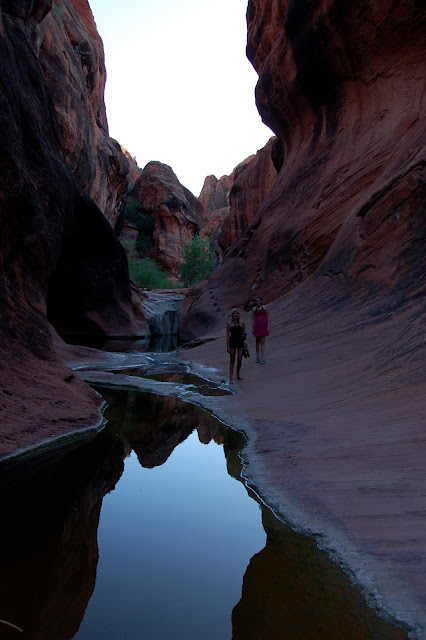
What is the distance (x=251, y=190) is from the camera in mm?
31406

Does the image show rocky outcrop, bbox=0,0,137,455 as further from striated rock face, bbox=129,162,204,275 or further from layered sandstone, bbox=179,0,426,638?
striated rock face, bbox=129,162,204,275

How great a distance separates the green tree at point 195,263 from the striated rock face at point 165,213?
3.36 meters

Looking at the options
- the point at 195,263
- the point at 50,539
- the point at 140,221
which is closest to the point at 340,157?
the point at 50,539

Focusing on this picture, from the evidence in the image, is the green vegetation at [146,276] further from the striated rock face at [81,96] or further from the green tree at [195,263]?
the striated rock face at [81,96]

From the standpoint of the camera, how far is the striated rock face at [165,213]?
48.5 meters

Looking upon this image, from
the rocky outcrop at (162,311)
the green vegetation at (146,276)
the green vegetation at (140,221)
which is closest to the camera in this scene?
the rocky outcrop at (162,311)

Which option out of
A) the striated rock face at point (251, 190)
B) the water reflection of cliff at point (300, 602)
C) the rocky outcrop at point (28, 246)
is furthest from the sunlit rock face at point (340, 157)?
the striated rock face at point (251, 190)

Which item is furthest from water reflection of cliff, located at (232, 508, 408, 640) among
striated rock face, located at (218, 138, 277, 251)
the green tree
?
the green tree

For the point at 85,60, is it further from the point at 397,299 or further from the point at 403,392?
the point at 403,392

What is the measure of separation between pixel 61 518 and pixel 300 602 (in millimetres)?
1811

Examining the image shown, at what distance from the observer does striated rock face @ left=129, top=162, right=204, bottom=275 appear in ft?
159

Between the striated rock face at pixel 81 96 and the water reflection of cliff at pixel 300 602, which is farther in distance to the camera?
the striated rock face at pixel 81 96

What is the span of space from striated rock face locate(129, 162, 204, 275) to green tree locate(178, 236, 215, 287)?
336cm

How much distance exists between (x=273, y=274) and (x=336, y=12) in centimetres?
897
